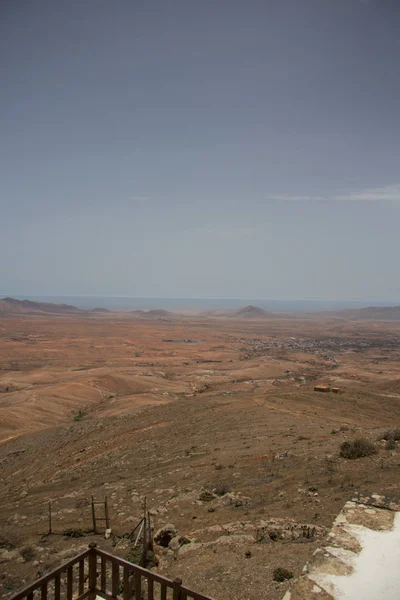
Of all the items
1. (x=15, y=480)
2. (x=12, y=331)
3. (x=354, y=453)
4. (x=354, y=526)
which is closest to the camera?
(x=354, y=526)

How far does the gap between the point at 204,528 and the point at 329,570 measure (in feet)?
15.1

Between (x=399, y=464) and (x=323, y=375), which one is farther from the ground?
(x=399, y=464)

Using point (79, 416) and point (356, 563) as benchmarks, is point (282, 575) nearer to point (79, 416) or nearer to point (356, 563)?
point (356, 563)

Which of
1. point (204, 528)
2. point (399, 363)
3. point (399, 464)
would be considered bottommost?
point (399, 363)

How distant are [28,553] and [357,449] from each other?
10849 mm

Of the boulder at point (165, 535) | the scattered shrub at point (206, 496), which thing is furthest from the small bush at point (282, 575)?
the scattered shrub at point (206, 496)

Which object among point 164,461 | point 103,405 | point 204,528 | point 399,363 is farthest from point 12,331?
point 204,528

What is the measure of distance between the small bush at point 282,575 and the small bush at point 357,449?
7.10 metres

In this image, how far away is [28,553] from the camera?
33.6 feet

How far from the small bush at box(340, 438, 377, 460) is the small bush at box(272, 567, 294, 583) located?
7102mm

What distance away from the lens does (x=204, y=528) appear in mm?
10211

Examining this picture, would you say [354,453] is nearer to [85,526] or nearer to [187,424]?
[85,526]

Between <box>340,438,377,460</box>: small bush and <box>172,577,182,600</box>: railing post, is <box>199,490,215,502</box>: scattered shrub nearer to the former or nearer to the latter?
<box>340,438,377,460</box>: small bush

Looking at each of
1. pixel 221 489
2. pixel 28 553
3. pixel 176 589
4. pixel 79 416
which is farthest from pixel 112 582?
pixel 79 416
